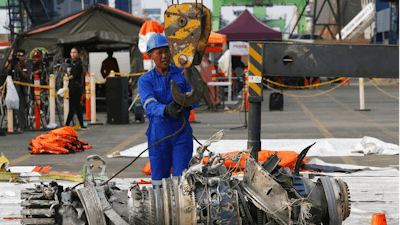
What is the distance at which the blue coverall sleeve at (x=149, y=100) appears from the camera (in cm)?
479

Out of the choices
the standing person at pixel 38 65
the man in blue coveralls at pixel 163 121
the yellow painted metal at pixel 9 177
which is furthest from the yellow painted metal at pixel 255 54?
the standing person at pixel 38 65

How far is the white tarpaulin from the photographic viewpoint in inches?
368

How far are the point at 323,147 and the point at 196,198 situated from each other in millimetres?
6244

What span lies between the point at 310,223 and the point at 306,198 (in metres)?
0.18

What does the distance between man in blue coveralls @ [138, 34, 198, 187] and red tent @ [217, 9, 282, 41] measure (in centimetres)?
2308

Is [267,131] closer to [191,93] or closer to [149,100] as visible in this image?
[149,100]

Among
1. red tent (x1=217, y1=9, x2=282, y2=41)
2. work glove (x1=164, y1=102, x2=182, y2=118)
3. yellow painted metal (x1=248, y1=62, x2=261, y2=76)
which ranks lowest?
work glove (x1=164, y1=102, x2=182, y2=118)

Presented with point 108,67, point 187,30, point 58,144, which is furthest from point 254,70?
point 108,67

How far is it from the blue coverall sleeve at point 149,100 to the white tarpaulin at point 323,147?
450cm

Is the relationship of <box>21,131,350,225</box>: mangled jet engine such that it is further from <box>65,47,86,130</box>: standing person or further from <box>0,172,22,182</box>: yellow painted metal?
<box>65,47,86,130</box>: standing person

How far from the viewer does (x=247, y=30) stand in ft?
93.1

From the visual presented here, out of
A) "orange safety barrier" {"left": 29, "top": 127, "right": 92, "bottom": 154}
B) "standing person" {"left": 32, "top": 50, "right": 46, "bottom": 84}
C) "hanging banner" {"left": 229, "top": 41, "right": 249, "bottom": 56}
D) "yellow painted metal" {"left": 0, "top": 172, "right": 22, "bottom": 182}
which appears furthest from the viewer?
"hanging banner" {"left": 229, "top": 41, "right": 249, "bottom": 56}

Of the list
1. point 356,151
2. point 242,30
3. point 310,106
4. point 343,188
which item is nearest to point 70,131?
point 356,151

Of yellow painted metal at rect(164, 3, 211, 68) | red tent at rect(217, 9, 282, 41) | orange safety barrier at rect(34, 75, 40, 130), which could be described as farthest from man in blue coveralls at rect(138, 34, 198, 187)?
red tent at rect(217, 9, 282, 41)
